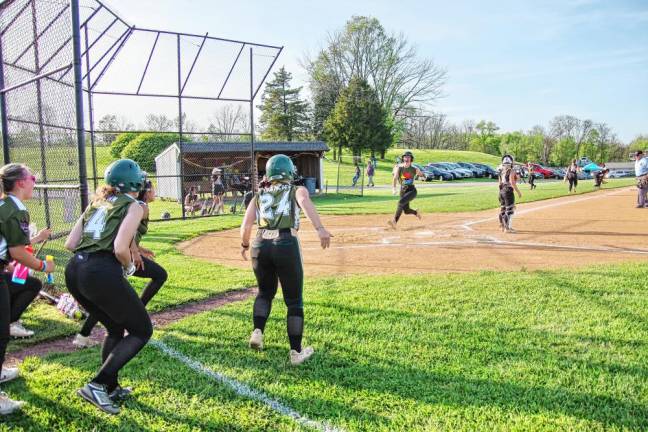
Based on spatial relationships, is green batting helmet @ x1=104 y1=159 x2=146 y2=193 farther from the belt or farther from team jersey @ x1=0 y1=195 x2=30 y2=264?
the belt

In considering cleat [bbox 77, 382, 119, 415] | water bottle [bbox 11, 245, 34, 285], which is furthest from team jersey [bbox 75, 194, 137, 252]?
water bottle [bbox 11, 245, 34, 285]

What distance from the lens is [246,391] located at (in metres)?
3.82

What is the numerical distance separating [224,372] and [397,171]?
9.46 m

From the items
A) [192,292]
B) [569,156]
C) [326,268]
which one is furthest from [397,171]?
[569,156]

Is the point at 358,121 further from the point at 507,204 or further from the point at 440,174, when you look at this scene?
the point at 507,204

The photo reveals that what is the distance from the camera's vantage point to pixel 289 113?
187ft

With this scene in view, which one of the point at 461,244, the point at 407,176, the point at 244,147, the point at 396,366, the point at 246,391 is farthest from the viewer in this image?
the point at 244,147

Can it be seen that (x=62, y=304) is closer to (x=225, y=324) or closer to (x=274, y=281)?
(x=225, y=324)

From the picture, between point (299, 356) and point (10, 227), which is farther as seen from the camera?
point (299, 356)

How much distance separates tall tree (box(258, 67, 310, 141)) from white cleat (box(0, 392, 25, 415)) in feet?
176

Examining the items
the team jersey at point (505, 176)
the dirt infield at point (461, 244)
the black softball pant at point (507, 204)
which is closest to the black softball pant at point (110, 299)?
the dirt infield at point (461, 244)

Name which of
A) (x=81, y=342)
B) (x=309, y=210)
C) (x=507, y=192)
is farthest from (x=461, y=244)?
(x=81, y=342)

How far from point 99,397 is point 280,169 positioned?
2298 mm

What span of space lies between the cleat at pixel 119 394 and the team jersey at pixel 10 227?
4.32 feet
